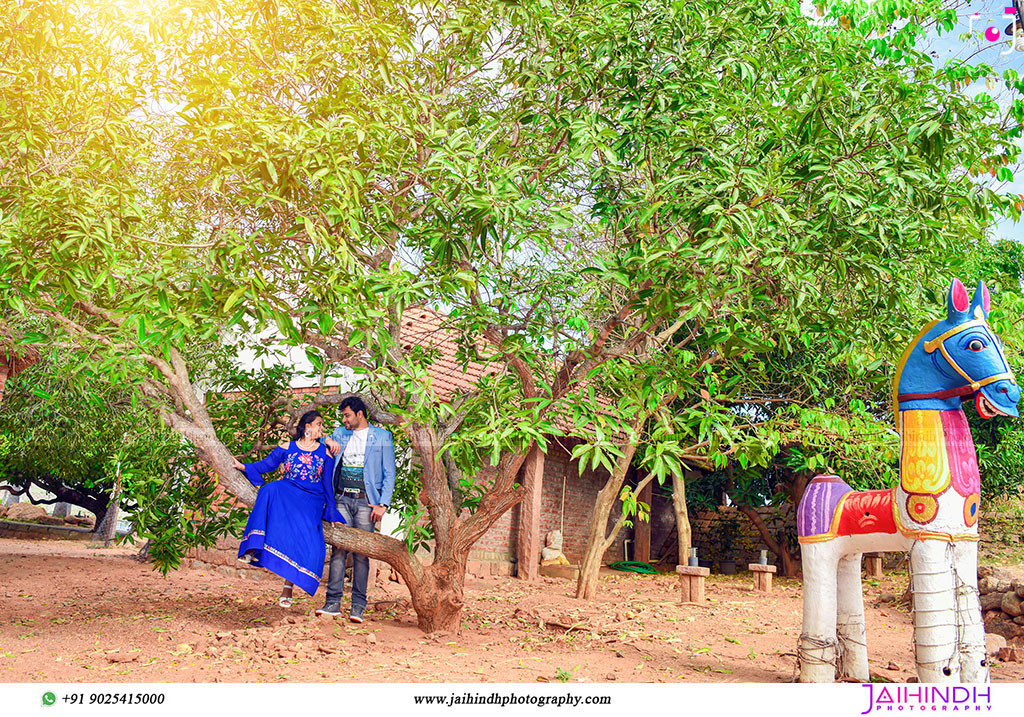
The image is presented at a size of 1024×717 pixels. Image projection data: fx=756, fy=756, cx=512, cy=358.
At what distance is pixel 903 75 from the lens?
5.36 metres

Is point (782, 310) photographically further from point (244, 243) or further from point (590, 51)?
point (244, 243)

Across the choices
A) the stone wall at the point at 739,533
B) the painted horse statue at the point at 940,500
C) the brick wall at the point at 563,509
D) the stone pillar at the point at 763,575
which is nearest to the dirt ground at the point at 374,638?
the painted horse statue at the point at 940,500

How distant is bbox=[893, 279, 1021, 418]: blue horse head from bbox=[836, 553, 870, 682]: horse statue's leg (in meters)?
1.28

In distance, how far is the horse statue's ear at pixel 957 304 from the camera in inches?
181

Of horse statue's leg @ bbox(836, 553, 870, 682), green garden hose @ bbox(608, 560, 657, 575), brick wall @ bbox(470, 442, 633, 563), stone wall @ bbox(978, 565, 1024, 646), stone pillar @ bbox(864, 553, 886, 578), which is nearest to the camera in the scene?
horse statue's leg @ bbox(836, 553, 870, 682)

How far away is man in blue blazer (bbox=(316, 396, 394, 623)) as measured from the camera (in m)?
6.24

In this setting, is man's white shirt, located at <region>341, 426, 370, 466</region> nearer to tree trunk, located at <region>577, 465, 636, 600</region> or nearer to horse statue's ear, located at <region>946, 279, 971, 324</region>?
horse statue's ear, located at <region>946, 279, 971, 324</region>

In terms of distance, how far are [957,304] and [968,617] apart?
1.88 meters

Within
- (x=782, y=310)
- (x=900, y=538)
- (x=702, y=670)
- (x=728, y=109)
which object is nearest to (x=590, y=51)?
(x=728, y=109)

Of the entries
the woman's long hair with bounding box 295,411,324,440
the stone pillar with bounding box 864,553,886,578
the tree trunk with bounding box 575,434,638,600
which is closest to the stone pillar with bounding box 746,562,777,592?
the stone pillar with bounding box 864,553,886,578

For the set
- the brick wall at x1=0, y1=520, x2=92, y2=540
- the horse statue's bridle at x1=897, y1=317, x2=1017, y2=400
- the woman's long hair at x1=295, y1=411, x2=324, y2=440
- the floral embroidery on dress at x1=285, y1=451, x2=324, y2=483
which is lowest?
the brick wall at x1=0, y1=520, x2=92, y2=540

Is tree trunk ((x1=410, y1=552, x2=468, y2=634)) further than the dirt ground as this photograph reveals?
Yes

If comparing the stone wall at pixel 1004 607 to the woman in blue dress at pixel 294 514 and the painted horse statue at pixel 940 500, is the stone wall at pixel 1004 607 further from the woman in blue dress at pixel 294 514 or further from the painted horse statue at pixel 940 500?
the woman in blue dress at pixel 294 514

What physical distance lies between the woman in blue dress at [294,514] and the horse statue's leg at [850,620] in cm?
390
